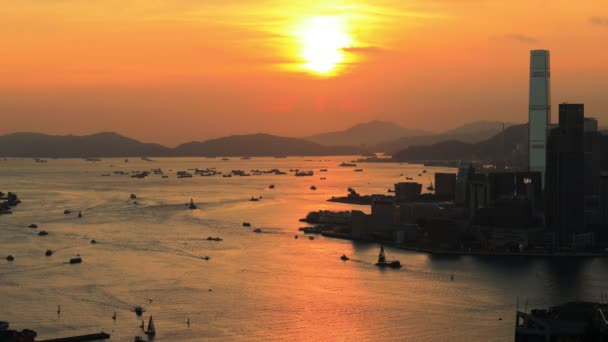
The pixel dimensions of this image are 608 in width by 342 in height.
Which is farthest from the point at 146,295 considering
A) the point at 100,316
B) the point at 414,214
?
the point at 414,214

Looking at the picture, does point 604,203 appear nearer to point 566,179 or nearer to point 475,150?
point 566,179

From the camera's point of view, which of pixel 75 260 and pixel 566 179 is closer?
pixel 75 260

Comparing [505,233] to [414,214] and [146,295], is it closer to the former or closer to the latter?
[414,214]

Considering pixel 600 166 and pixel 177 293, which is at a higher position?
pixel 600 166

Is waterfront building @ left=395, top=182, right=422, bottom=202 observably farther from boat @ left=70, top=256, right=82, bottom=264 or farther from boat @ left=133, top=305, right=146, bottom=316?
boat @ left=133, top=305, right=146, bottom=316

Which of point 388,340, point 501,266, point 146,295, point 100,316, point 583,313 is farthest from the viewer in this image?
point 501,266

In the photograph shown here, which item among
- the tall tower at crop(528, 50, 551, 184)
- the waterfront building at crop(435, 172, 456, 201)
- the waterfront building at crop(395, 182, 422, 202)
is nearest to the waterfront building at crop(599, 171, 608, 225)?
the waterfront building at crop(395, 182, 422, 202)

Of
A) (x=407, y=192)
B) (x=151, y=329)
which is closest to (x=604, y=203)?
(x=407, y=192)
